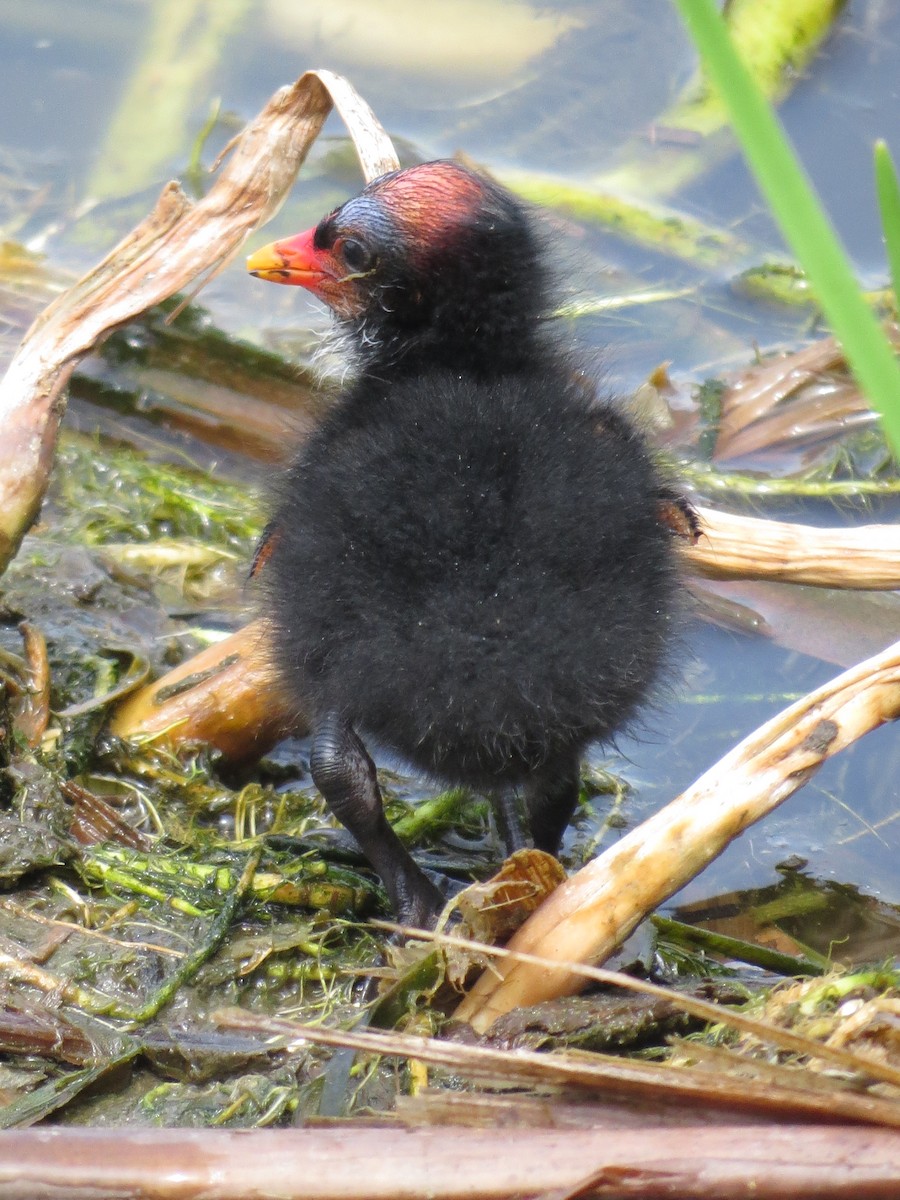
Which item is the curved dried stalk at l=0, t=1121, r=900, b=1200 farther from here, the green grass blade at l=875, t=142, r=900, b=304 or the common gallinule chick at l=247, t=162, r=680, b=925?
the green grass blade at l=875, t=142, r=900, b=304

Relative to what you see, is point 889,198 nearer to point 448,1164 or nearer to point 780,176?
point 780,176

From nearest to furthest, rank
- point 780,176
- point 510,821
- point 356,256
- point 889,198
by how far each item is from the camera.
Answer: point 780,176, point 889,198, point 356,256, point 510,821

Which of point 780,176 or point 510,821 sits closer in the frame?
point 780,176

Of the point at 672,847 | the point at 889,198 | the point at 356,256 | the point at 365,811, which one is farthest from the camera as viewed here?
the point at 356,256

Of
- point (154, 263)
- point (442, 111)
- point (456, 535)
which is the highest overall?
point (442, 111)

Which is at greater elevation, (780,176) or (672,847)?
(780,176)

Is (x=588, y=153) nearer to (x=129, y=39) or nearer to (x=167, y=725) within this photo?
(x=129, y=39)

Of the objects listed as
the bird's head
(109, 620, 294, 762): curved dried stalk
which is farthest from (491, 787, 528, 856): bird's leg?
the bird's head

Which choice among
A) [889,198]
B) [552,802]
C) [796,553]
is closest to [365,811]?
[552,802]

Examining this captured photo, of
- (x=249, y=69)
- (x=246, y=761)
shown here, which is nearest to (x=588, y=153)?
(x=249, y=69)
